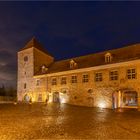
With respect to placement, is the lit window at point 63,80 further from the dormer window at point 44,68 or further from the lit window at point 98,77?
the lit window at point 98,77

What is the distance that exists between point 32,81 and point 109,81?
15744 mm

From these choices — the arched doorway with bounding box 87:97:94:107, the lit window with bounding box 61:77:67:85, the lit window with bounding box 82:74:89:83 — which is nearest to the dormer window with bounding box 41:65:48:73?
the lit window with bounding box 61:77:67:85

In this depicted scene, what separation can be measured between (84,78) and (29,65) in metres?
13.5

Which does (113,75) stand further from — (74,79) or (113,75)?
(74,79)

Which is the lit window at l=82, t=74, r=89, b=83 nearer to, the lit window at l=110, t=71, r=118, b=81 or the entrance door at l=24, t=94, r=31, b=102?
the lit window at l=110, t=71, r=118, b=81

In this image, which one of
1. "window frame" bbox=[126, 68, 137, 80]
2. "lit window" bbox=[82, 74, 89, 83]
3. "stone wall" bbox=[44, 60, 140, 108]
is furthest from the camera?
"lit window" bbox=[82, 74, 89, 83]

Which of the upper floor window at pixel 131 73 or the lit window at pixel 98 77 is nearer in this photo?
the upper floor window at pixel 131 73

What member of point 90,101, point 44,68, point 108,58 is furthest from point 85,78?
point 44,68

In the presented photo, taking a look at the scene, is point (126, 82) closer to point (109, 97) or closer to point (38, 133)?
point (109, 97)

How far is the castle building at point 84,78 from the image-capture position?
80.6 feet

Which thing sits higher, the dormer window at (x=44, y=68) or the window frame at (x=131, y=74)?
the dormer window at (x=44, y=68)

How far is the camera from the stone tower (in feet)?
120

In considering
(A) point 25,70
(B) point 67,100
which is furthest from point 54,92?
(A) point 25,70

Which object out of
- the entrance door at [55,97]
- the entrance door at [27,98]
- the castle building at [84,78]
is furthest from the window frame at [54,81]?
the entrance door at [27,98]
